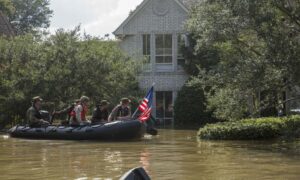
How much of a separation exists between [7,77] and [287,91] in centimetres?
→ 1387

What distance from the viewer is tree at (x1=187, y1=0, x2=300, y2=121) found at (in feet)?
55.1

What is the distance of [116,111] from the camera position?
21406 millimetres

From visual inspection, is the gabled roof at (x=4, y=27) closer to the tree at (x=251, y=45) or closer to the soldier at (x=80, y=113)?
the soldier at (x=80, y=113)

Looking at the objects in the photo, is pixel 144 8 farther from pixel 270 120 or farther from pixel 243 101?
pixel 243 101

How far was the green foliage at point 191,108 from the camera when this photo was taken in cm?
3481

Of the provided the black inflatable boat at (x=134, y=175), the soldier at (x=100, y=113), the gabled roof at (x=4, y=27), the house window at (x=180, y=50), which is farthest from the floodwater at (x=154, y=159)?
the gabled roof at (x=4, y=27)

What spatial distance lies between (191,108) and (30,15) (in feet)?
122

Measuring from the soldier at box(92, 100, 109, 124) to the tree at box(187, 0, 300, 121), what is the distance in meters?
3.92

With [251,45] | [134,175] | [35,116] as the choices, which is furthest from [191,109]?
[134,175]

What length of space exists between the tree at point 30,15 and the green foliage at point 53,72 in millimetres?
38268

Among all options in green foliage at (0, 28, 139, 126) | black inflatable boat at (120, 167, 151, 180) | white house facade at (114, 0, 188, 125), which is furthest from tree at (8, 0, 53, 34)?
black inflatable boat at (120, 167, 151, 180)

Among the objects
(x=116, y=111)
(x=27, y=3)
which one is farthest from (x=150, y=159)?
(x=27, y=3)

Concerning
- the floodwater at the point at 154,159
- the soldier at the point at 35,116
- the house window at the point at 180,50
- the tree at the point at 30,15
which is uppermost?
the tree at the point at 30,15

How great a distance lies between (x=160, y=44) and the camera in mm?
37812
